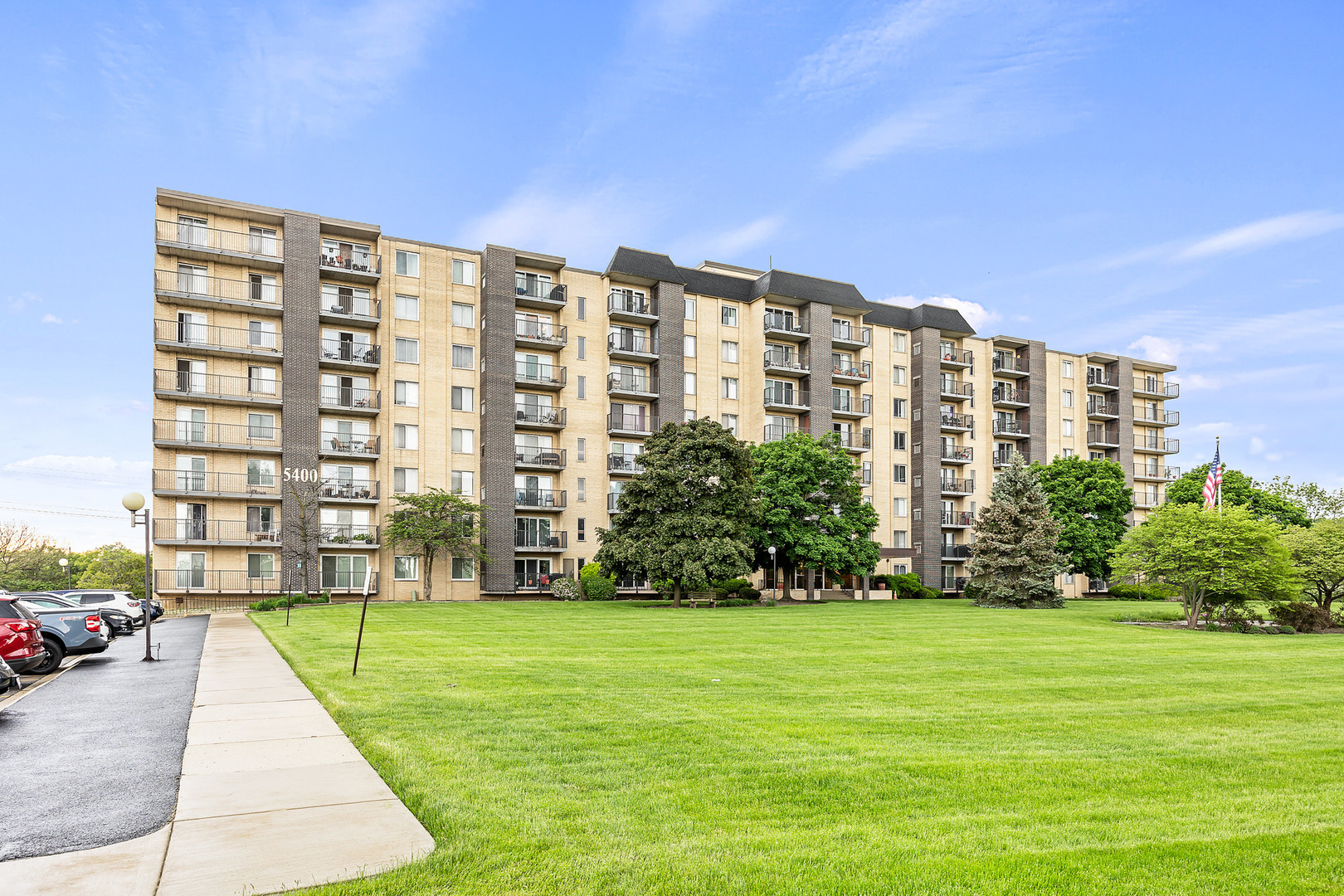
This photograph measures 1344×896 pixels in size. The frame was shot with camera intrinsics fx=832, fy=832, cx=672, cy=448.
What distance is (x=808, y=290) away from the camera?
61.8 meters

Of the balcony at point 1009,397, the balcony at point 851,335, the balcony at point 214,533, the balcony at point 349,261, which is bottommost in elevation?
the balcony at point 214,533

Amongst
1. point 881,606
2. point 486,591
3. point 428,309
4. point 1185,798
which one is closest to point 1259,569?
point 881,606

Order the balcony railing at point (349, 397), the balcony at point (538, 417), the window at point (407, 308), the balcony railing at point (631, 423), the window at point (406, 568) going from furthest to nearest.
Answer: the balcony railing at point (631, 423) → the balcony at point (538, 417) → the window at point (407, 308) → the window at point (406, 568) → the balcony railing at point (349, 397)

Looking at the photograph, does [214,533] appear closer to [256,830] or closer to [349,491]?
[349,491]

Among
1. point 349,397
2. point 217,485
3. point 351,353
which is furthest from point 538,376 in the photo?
point 217,485

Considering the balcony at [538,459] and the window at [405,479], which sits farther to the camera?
the balcony at [538,459]

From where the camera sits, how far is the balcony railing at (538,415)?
171 feet

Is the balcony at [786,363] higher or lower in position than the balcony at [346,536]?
higher

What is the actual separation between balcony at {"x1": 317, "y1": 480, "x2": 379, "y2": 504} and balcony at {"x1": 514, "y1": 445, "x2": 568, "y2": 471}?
339 inches

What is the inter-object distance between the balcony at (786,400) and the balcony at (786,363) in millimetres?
1367

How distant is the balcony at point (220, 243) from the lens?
4412cm

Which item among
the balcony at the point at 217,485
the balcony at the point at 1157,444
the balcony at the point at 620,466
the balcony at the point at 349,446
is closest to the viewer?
the balcony at the point at 217,485

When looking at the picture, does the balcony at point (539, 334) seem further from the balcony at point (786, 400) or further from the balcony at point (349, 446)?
the balcony at point (786, 400)

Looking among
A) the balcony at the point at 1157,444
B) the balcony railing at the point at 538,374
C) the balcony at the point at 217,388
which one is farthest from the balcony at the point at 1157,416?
the balcony at the point at 217,388
